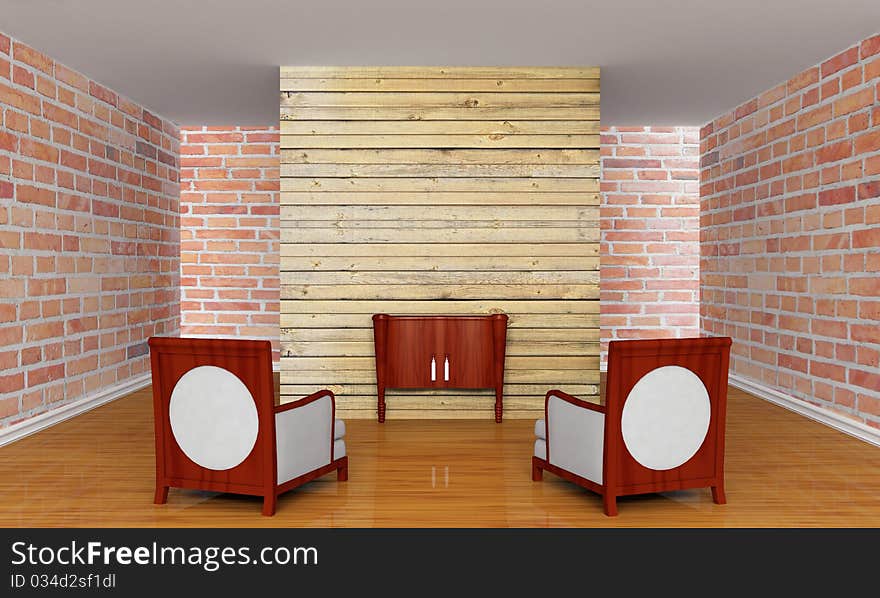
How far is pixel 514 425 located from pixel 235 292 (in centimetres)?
396

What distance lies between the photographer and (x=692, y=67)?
5.86 meters

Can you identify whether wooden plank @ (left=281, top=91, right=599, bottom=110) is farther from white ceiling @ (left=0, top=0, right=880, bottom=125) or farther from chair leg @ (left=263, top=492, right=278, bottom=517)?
chair leg @ (left=263, top=492, right=278, bottom=517)

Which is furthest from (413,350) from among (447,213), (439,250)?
(447,213)

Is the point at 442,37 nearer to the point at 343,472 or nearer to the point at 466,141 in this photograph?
the point at 466,141

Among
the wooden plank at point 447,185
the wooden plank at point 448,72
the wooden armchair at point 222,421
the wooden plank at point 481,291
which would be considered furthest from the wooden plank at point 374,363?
the wooden armchair at point 222,421

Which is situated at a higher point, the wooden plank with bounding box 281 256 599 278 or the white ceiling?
the white ceiling

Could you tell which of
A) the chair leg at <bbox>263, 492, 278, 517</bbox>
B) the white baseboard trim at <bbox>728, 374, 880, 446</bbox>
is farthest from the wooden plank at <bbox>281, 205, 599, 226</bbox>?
the chair leg at <bbox>263, 492, 278, 517</bbox>

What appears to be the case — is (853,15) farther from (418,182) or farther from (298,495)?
(298,495)

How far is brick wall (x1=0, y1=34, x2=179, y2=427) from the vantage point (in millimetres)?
5133

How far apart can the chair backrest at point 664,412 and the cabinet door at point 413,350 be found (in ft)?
7.92

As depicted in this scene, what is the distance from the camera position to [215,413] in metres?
3.50

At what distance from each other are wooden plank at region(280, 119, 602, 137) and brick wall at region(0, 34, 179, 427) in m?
1.71

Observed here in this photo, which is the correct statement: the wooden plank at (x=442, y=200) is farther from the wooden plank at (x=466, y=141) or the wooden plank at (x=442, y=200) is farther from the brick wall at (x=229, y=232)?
the brick wall at (x=229, y=232)
